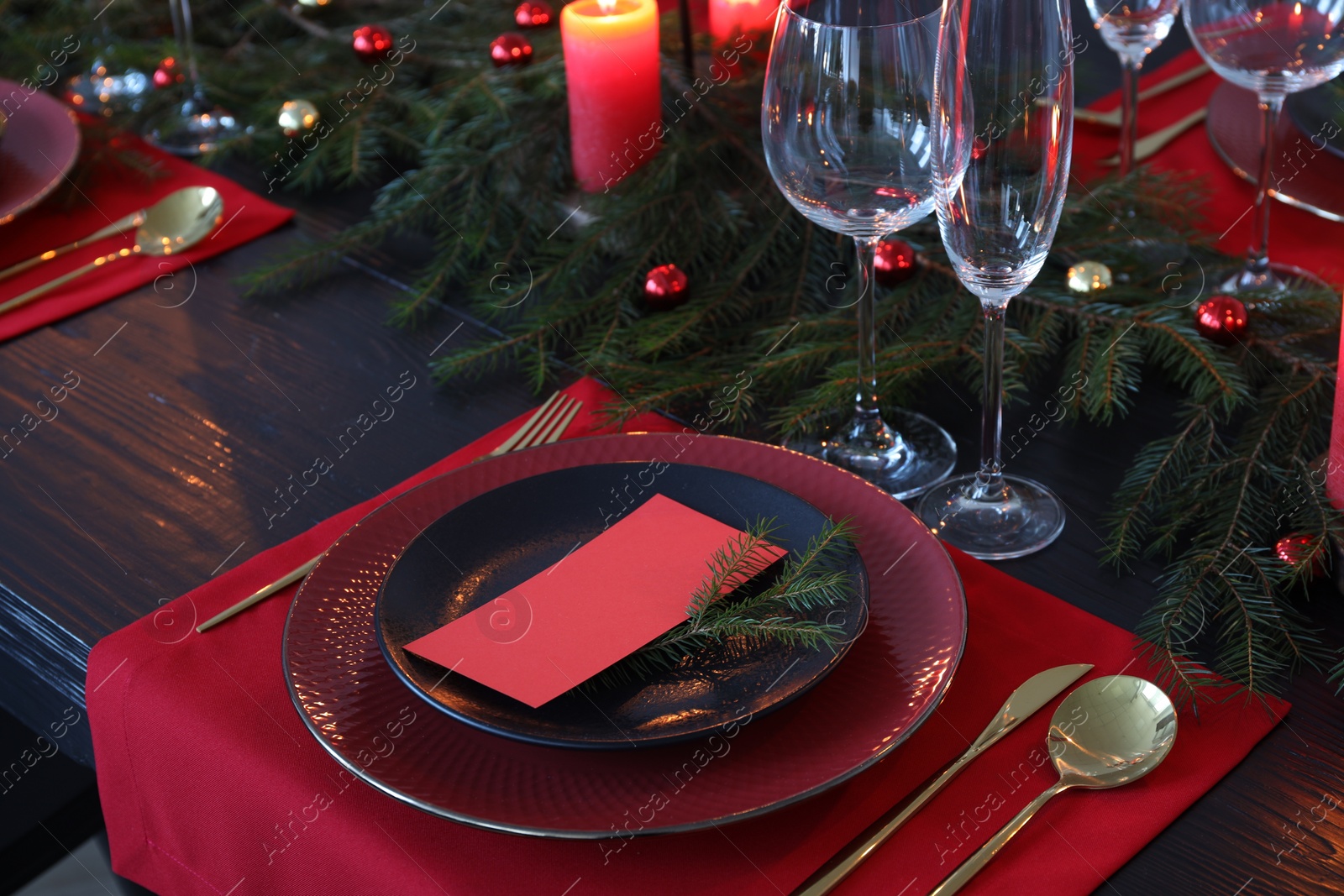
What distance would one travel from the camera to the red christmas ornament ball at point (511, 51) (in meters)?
1.11

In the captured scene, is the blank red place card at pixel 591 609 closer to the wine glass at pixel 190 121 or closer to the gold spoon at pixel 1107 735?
the gold spoon at pixel 1107 735

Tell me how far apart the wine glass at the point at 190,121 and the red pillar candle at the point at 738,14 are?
1.52ft

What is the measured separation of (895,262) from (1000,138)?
329 mm

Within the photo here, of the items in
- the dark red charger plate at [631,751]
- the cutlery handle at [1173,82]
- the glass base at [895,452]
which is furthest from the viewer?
the cutlery handle at [1173,82]

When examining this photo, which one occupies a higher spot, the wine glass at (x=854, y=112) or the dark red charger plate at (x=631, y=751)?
the wine glass at (x=854, y=112)

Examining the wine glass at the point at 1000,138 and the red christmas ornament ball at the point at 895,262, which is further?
the red christmas ornament ball at the point at 895,262

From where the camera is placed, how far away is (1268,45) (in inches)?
30.4

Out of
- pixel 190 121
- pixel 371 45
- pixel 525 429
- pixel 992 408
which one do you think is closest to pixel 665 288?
pixel 525 429

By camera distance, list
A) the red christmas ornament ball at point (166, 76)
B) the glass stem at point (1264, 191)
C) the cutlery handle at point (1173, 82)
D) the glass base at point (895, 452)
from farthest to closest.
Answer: the red christmas ornament ball at point (166, 76) → the cutlery handle at point (1173, 82) → the glass stem at point (1264, 191) → the glass base at point (895, 452)

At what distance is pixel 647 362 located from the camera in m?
0.82

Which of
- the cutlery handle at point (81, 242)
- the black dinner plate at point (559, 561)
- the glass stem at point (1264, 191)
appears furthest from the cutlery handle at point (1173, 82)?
the cutlery handle at point (81, 242)

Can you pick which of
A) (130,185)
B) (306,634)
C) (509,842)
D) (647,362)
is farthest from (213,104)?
(509,842)

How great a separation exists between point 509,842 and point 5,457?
1.60ft

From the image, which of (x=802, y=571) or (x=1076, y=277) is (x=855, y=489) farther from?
(x=1076, y=277)
